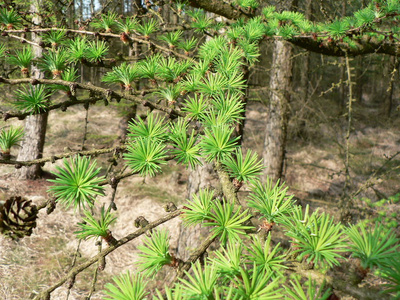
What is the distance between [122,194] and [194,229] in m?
3.32

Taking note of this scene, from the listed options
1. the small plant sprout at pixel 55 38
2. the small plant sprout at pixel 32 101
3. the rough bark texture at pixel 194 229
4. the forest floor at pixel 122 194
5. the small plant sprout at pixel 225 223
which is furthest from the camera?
the forest floor at pixel 122 194

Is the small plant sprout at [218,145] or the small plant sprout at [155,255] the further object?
the small plant sprout at [218,145]

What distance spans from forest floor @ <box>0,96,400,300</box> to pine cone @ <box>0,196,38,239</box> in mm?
167

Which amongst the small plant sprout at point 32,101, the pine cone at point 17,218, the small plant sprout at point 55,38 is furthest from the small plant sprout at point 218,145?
the small plant sprout at point 55,38

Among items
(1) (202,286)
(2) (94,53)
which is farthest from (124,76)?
(1) (202,286)

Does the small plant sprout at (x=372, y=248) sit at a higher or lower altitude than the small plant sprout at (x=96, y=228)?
higher

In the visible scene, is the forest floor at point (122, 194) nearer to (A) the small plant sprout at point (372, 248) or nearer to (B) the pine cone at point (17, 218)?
(B) the pine cone at point (17, 218)

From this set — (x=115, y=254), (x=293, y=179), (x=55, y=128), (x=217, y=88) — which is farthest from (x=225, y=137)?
(x=55, y=128)

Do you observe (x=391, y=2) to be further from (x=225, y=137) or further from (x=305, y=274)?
(x=305, y=274)

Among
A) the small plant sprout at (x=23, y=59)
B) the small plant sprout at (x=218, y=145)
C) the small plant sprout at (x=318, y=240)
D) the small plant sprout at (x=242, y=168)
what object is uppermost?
the small plant sprout at (x=23, y=59)

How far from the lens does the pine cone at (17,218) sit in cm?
A: 76

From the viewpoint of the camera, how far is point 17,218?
78cm

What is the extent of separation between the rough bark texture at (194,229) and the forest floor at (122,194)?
0.58 meters

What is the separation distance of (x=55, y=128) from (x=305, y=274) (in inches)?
410
